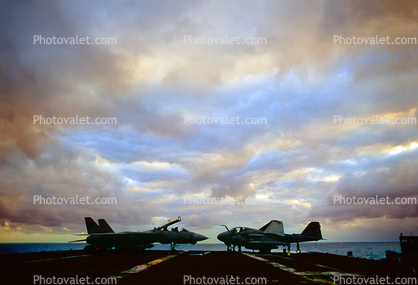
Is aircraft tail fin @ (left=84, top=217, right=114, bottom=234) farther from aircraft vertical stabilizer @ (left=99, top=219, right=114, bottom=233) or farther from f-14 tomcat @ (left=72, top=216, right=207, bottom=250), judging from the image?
f-14 tomcat @ (left=72, top=216, right=207, bottom=250)

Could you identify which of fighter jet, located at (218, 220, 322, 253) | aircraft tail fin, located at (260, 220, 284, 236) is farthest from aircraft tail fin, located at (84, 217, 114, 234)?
aircraft tail fin, located at (260, 220, 284, 236)

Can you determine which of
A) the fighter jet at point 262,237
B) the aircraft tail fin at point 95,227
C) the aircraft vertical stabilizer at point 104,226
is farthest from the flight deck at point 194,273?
the aircraft vertical stabilizer at point 104,226

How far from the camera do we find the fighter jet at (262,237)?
37.0 m

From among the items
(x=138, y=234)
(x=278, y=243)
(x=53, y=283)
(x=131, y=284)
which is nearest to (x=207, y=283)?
(x=131, y=284)

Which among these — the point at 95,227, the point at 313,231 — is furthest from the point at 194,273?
the point at 95,227

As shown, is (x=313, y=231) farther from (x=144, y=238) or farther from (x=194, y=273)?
(x=194, y=273)

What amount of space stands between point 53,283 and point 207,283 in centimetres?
687

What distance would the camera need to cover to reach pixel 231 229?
39.8m

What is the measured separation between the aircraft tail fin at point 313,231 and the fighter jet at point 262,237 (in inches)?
16.2

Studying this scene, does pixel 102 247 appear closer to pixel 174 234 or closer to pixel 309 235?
pixel 174 234

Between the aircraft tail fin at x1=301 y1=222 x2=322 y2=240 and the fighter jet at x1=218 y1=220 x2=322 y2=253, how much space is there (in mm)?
411

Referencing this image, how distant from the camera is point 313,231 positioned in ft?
143

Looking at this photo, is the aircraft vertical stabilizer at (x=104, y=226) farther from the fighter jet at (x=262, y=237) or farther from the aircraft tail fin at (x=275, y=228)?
the aircraft tail fin at (x=275, y=228)

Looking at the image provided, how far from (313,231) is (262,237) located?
12.1 m
